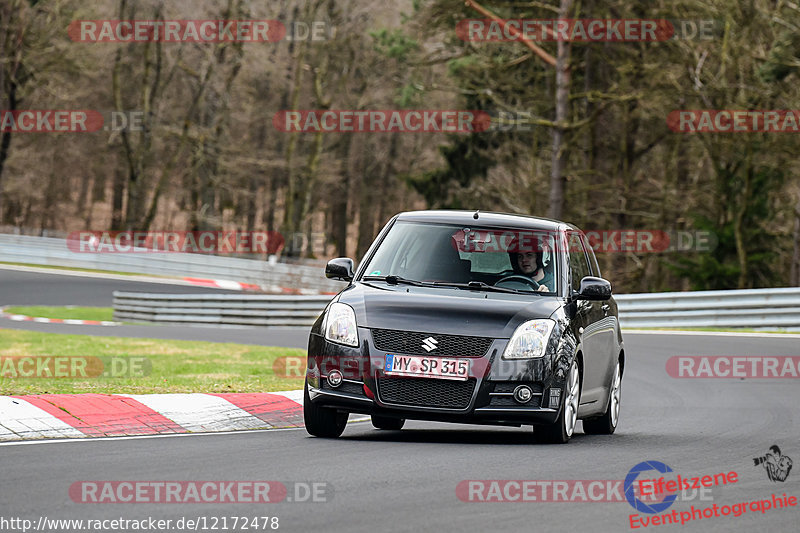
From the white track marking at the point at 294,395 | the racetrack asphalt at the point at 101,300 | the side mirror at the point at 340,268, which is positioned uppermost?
the side mirror at the point at 340,268

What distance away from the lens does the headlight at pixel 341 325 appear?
884 cm

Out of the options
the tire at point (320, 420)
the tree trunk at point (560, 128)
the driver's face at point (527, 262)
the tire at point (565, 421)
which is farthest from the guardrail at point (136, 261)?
the tire at point (565, 421)

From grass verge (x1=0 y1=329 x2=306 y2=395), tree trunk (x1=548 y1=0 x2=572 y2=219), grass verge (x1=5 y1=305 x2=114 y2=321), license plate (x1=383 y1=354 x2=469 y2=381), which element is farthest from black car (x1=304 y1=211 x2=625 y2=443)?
tree trunk (x1=548 y1=0 x2=572 y2=219)

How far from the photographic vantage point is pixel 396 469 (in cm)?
757

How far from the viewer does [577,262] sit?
10461 millimetres

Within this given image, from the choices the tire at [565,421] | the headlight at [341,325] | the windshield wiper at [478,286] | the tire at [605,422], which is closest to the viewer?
the headlight at [341,325]

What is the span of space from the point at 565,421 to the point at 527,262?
137cm

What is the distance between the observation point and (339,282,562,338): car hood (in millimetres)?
8688

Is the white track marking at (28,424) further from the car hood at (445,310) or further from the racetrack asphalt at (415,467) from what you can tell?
the car hood at (445,310)

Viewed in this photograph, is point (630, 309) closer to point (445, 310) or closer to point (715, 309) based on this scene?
point (715, 309)

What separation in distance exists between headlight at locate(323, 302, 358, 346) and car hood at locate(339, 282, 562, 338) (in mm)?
55

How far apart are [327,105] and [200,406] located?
1772 inches

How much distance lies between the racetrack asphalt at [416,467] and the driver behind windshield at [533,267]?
123cm

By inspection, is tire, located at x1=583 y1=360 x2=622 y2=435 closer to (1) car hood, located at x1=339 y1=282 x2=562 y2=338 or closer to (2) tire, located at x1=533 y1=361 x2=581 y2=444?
(2) tire, located at x1=533 y1=361 x2=581 y2=444
